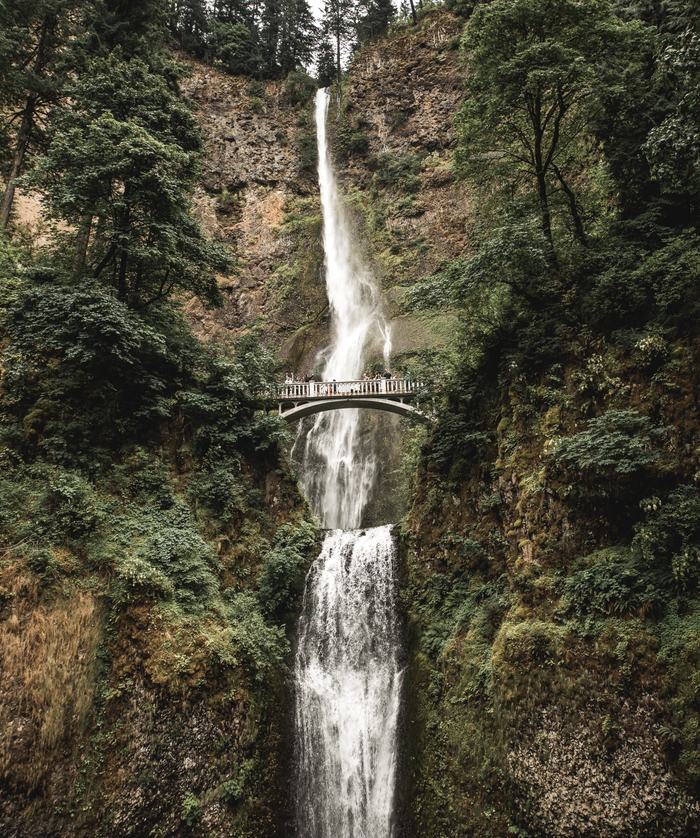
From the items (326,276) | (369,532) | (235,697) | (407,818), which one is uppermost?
(326,276)

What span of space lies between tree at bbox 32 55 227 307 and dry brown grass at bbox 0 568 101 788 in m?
8.66

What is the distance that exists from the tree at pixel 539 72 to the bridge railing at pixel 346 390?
28.2 feet

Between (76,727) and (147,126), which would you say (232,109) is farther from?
(76,727)

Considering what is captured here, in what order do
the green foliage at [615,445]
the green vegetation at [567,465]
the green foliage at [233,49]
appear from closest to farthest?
the green vegetation at [567,465] → the green foliage at [615,445] → the green foliage at [233,49]

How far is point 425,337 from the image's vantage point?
26953 mm

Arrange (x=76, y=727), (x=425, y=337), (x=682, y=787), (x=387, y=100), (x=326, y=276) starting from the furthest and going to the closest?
(x=387, y=100)
(x=326, y=276)
(x=425, y=337)
(x=76, y=727)
(x=682, y=787)

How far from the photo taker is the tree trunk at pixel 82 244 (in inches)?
566

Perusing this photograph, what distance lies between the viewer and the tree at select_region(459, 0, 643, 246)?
1180cm

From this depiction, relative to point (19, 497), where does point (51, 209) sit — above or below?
above

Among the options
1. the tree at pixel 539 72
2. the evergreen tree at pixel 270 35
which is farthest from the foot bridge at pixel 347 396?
the evergreen tree at pixel 270 35

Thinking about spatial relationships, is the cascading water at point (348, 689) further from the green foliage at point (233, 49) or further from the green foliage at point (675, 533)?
the green foliage at point (233, 49)

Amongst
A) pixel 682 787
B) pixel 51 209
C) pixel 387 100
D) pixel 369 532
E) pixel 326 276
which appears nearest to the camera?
pixel 682 787

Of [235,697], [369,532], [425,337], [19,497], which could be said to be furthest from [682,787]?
[425,337]

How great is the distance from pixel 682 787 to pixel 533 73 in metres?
13.5
